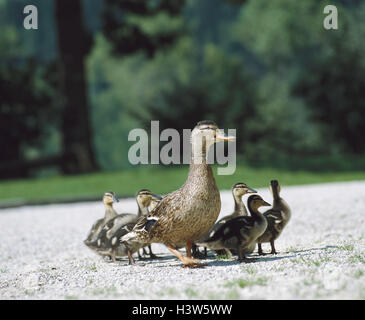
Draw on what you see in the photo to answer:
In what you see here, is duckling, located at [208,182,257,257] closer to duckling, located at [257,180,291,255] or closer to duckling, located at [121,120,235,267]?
duckling, located at [257,180,291,255]

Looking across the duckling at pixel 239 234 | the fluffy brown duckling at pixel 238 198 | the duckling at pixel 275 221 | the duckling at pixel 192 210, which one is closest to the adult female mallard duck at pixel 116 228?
the duckling at pixel 192 210

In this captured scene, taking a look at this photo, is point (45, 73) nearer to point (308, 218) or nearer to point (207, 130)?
point (308, 218)

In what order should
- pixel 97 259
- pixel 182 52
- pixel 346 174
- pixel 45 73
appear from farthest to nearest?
pixel 182 52 < pixel 45 73 < pixel 346 174 < pixel 97 259

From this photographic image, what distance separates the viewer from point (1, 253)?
362 inches

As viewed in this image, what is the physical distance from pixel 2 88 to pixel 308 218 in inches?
803

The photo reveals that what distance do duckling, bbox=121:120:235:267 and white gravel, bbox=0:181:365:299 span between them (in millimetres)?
366

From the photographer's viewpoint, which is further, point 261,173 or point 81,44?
point 81,44

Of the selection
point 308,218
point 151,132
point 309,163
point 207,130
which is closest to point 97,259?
point 207,130

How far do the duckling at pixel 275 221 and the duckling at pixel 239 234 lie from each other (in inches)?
15.7

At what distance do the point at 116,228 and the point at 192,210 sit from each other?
147cm

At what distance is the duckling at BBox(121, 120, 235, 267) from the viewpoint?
6.18 metres

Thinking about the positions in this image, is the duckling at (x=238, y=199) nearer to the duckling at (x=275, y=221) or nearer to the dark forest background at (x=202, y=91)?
the duckling at (x=275, y=221)

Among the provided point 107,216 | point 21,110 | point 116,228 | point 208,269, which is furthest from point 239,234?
point 21,110

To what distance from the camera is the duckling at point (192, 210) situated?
6180 mm
